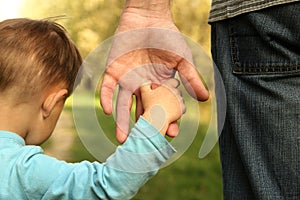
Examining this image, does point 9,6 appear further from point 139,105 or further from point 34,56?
point 139,105

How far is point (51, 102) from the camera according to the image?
2045 mm

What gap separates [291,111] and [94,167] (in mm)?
548

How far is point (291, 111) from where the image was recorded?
1976mm

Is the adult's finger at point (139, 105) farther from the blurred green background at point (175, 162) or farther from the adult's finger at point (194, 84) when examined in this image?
the blurred green background at point (175, 162)

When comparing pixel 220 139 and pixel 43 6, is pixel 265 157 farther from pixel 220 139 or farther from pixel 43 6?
pixel 43 6

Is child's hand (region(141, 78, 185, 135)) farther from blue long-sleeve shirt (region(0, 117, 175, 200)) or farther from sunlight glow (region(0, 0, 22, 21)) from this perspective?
sunlight glow (region(0, 0, 22, 21))

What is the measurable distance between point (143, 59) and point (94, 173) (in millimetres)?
369

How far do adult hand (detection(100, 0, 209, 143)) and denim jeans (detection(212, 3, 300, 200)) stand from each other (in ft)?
0.49

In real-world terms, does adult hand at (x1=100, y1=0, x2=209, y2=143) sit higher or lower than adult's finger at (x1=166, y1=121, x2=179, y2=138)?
higher

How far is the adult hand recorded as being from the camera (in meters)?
1.94

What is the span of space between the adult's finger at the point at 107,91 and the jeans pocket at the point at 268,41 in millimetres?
342

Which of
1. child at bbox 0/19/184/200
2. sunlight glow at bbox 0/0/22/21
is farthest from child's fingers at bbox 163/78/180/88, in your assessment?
sunlight glow at bbox 0/0/22/21

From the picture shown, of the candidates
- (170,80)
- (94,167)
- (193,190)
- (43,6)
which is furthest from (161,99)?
(43,6)

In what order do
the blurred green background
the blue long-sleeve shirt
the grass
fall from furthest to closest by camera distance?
1. the blurred green background
2. the grass
3. the blue long-sleeve shirt
